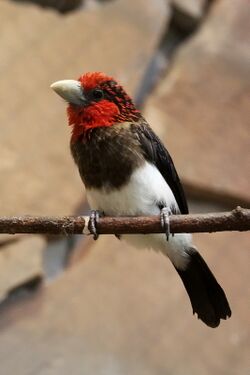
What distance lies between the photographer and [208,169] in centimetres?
157

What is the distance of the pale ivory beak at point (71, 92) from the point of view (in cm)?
115

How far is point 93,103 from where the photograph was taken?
1.16 metres

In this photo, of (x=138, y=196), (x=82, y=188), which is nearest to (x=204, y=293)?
(x=138, y=196)

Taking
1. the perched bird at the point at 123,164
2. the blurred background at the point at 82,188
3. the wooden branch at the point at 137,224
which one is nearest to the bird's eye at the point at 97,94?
the perched bird at the point at 123,164

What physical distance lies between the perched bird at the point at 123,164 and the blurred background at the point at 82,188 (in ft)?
0.84

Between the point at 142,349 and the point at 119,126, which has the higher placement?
the point at 119,126

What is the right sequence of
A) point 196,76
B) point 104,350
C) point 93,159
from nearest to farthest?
1. point 93,159
2. point 104,350
3. point 196,76

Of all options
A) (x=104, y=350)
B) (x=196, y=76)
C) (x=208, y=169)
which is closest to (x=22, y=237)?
(x=104, y=350)

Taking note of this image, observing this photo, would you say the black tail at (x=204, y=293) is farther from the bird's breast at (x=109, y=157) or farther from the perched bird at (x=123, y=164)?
the bird's breast at (x=109, y=157)

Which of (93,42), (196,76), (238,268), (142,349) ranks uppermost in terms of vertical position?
(93,42)

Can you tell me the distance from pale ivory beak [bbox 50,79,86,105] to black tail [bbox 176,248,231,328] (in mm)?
320

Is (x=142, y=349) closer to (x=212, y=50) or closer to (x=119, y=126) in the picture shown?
(x=119, y=126)

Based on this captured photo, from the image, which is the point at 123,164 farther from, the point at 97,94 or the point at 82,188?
the point at 82,188

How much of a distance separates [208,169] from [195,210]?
0.10m
